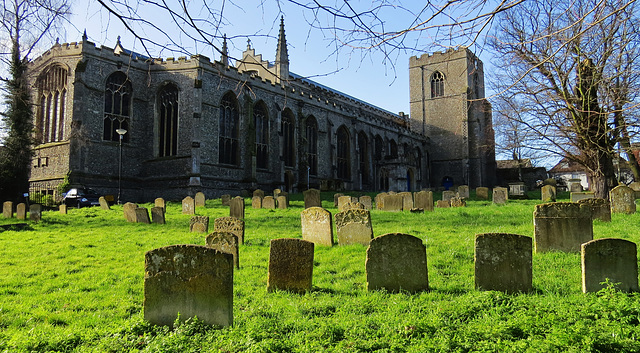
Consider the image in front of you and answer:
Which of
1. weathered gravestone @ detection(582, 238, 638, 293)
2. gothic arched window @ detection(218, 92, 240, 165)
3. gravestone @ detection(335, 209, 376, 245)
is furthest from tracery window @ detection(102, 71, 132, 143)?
weathered gravestone @ detection(582, 238, 638, 293)

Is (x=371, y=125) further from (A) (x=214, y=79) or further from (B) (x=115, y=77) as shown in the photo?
(B) (x=115, y=77)

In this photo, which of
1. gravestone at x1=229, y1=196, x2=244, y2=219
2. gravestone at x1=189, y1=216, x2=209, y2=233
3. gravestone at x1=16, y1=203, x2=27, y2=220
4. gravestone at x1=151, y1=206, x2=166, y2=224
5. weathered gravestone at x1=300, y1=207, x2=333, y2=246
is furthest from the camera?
gravestone at x1=16, y1=203, x2=27, y2=220

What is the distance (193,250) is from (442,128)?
43097 mm

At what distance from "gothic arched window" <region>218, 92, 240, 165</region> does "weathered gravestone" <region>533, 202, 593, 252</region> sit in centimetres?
2017

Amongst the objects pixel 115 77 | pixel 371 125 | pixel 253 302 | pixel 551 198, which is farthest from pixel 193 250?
pixel 371 125

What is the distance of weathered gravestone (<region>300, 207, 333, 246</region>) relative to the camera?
7.95 meters

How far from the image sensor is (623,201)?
10992mm

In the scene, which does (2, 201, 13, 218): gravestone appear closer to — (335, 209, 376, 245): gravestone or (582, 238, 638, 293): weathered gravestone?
(335, 209, 376, 245): gravestone

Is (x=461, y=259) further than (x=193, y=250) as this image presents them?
Yes

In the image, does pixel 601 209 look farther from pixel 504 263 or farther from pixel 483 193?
pixel 483 193

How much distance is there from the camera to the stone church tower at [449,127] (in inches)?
1661

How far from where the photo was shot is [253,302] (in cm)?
461

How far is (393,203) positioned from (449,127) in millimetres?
32363

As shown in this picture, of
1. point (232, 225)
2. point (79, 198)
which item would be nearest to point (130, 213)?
point (232, 225)
